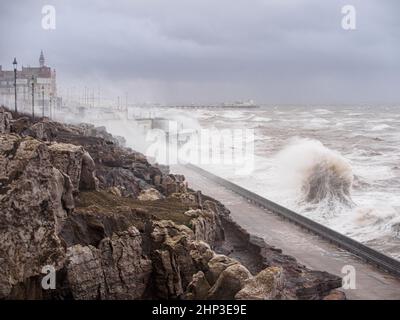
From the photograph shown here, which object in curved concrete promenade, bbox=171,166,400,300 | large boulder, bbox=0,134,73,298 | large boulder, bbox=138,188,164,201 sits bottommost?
curved concrete promenade, bbox=171,166,400,300

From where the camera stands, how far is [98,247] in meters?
10.4

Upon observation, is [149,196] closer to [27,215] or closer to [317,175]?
[27,215]

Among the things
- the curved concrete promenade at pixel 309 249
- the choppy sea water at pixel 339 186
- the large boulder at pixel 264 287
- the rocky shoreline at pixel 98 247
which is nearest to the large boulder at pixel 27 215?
the rocky shoreline at pixel 98 247

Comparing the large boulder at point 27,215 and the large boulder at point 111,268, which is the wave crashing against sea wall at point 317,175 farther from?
the large boulder at point 27,215

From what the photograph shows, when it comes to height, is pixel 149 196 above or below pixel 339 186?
above

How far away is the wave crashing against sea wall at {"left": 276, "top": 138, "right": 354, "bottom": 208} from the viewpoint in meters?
28.4

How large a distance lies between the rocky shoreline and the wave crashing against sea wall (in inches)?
574

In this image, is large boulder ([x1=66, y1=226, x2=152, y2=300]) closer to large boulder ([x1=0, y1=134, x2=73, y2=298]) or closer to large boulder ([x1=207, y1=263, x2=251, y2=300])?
large boulder ([x1=0, y1=134, x2=73, y2=298])

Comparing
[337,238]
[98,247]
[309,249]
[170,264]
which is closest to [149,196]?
[170,264]

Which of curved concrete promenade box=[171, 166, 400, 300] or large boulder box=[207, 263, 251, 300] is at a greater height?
large boulder box=[207, 263, 251, 300]

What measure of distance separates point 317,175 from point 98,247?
23.1m

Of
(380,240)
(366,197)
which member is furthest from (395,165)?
(380,240)

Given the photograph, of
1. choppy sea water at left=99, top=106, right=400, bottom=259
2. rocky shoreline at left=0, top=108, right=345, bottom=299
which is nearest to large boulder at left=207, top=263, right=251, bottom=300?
rocky shoreline at left=0, top=108, right=345, bottom=299

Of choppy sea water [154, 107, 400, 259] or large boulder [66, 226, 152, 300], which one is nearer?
large boulder [66, 226, 152, 300]
